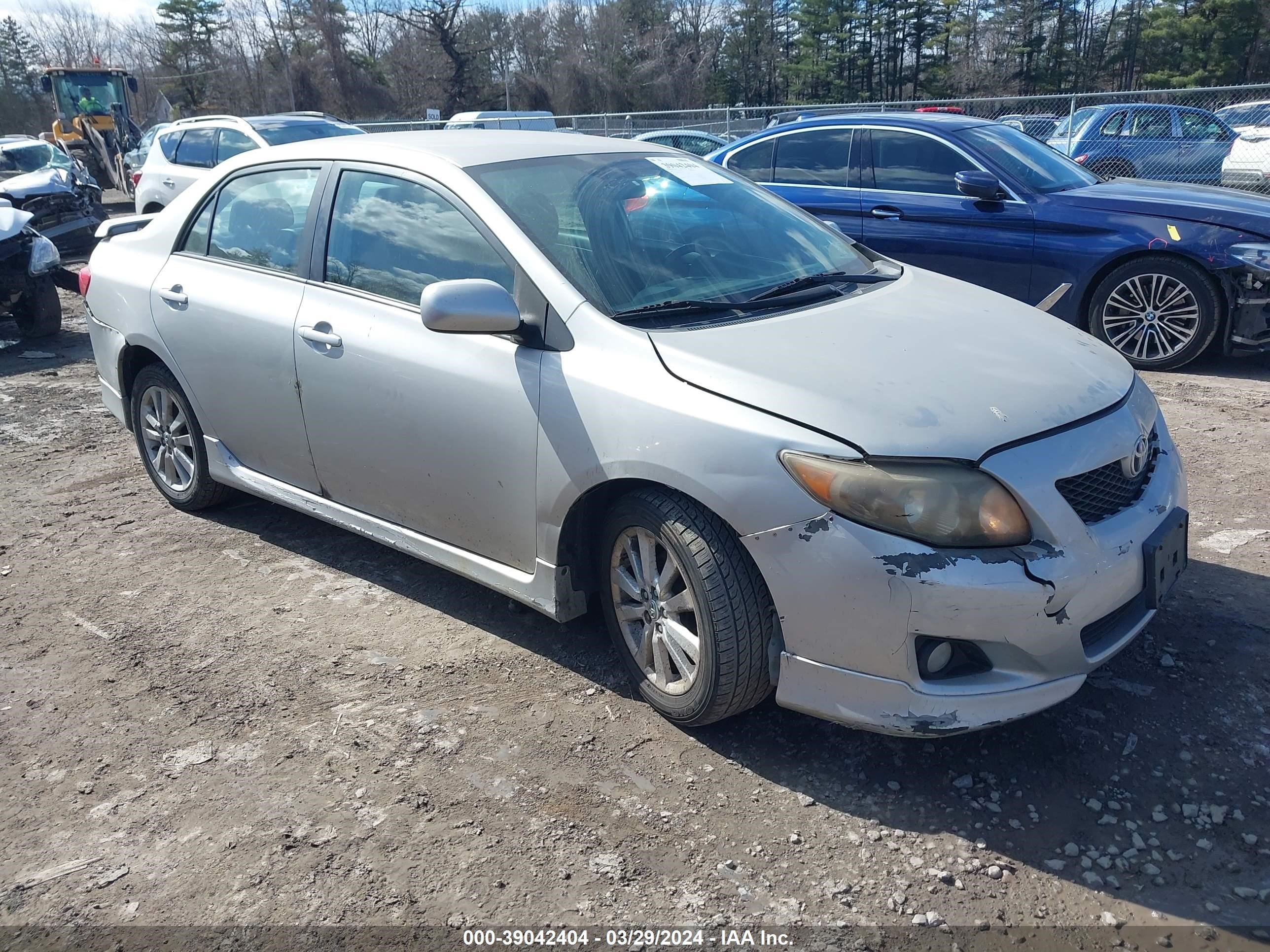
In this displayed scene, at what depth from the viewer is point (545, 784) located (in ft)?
9.57

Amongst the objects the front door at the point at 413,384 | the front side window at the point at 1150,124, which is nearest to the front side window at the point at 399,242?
the front door at the point at 413,384

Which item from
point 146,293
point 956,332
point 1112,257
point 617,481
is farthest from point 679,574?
point 1112,257

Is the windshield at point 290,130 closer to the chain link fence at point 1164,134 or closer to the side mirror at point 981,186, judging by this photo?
the chain link fence at point 1164,134

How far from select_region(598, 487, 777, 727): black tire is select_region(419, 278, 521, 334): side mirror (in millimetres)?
674

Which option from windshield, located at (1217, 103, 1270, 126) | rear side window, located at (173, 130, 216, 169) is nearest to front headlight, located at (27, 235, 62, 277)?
rear side window, located at (173, 130, 216, 169)

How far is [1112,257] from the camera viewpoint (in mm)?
6789

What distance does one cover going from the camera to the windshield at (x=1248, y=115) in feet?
50.6

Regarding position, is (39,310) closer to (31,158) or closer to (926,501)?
(926,501)

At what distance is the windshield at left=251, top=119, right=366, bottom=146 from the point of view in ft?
38.9

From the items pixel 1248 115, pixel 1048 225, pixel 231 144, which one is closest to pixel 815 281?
pixel 1048 225

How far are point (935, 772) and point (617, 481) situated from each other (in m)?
1.24

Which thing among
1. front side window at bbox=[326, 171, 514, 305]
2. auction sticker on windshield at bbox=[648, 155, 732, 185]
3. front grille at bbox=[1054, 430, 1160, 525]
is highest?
auction sticker on windshield at bbox=[648, 155, 732, 185]

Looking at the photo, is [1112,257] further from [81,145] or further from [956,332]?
[81,145]

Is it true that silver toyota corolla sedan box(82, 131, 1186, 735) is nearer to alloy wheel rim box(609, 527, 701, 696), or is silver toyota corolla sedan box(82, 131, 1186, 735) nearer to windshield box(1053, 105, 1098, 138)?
alloy wheel rim box(609, 527, 701, 696)
